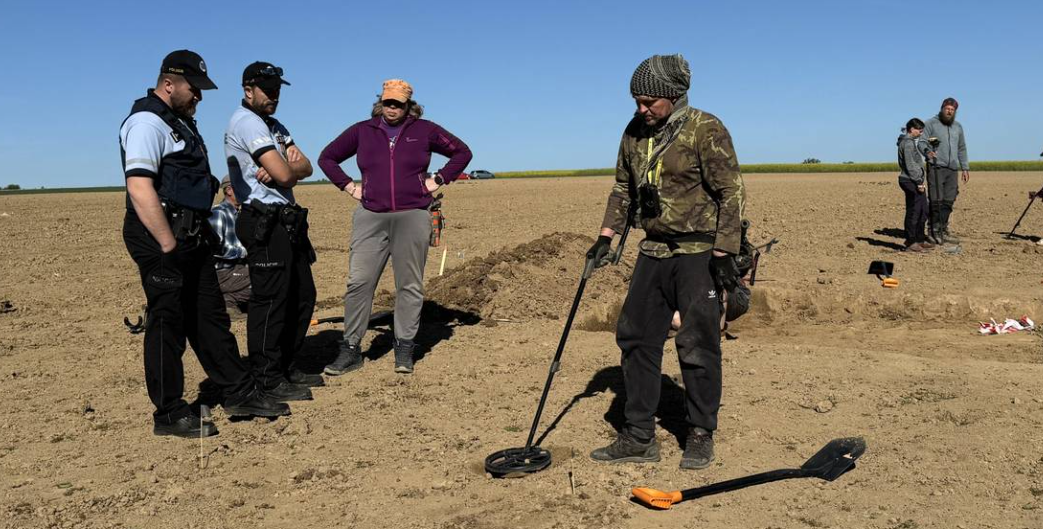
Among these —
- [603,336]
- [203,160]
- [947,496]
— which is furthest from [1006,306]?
[203,160]

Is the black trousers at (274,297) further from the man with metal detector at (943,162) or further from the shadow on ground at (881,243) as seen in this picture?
the man with metal detector at (943,162)

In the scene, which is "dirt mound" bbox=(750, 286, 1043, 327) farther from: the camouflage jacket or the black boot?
the camouflage jacket

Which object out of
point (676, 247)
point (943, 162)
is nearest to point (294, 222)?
point (676, 247)

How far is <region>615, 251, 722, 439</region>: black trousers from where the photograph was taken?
15.8ft

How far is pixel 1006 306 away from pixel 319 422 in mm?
6771

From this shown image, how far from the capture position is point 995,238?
14773 millimetres

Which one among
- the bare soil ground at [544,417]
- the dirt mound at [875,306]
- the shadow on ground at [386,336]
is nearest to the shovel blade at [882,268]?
the bare soil ground at [544,417]

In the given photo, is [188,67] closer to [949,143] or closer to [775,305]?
[775,305]

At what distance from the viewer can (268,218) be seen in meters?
5.95

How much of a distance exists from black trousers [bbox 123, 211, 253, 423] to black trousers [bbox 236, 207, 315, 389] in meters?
0.36

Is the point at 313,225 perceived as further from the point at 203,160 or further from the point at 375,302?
the point at 203,160

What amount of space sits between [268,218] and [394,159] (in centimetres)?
121

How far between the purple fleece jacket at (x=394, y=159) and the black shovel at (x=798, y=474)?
3.19 metres

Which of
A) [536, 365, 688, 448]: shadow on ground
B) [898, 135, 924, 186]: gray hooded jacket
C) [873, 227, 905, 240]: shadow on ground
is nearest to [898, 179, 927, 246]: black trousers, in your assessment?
[898, 135, 924, 186]: gray hooded jacket
